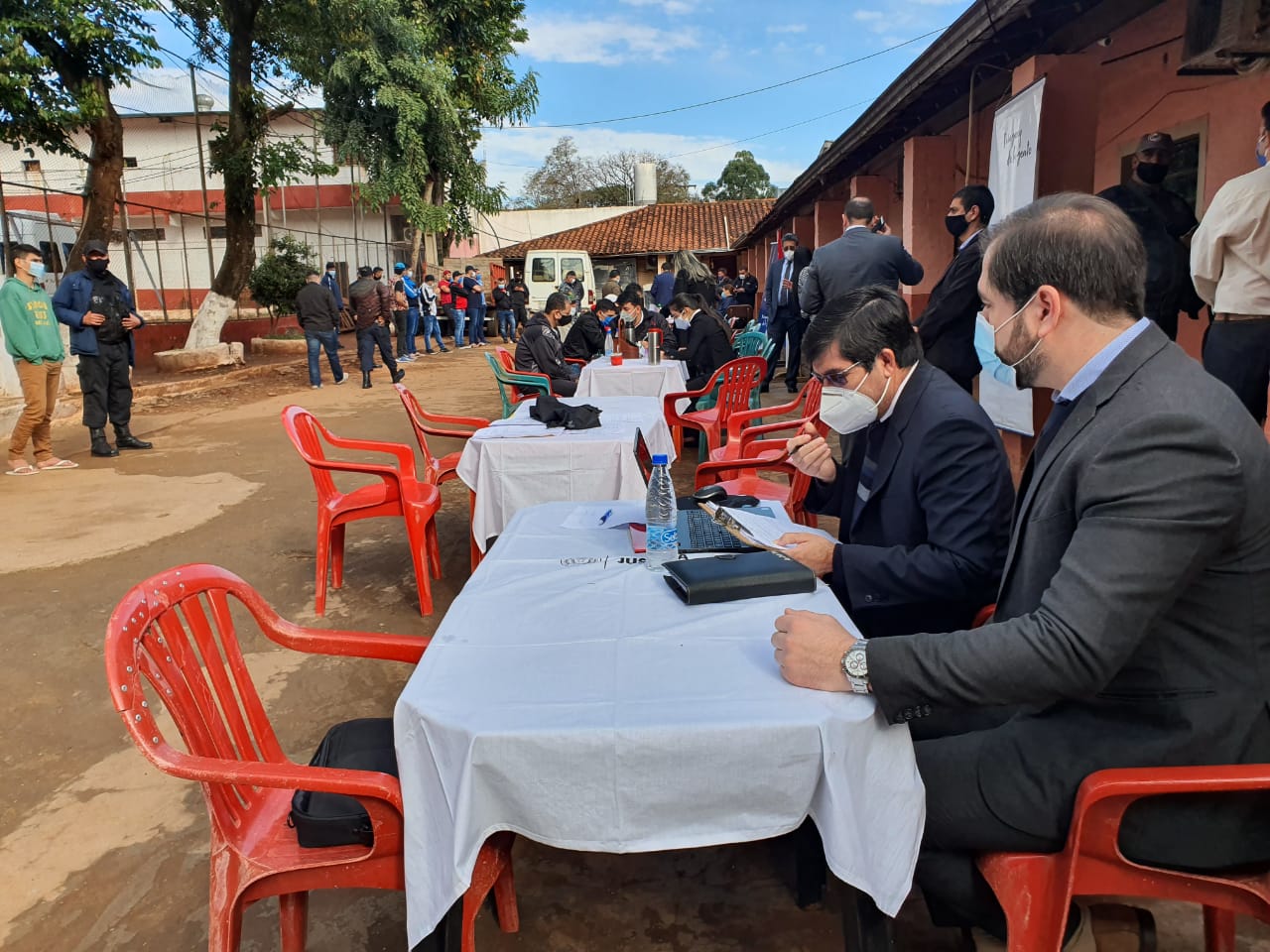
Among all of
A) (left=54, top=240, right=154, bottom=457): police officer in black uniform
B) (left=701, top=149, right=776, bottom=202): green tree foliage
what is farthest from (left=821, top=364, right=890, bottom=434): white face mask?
(left=701, top=149, right=776, bottom=202): green tree foliage

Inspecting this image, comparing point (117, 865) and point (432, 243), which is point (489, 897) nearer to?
point (117, 865)

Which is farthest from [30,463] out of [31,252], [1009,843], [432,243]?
[432,243]

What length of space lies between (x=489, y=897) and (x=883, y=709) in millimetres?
1190

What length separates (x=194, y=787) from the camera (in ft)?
8.86

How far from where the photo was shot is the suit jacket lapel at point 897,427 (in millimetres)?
2150

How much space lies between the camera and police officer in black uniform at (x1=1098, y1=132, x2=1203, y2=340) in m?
4.07

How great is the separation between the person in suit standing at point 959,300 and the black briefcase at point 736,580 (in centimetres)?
313

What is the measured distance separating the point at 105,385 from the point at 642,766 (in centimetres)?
797

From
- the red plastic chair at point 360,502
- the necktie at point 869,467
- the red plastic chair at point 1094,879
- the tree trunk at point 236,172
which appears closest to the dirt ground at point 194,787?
the red plastic chair at point 360,502

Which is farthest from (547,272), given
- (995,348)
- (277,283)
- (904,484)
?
(995,348)

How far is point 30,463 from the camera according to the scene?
7430mm

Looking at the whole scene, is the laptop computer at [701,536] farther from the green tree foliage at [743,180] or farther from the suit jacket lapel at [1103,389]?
the green tree foliage at [743,180]

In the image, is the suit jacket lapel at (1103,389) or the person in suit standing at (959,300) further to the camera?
the person in suit standing at (959,300)

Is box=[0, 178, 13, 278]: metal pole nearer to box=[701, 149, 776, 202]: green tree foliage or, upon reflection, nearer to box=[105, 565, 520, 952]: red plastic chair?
box=[105, 565, 520, 952]: red plastic chair
